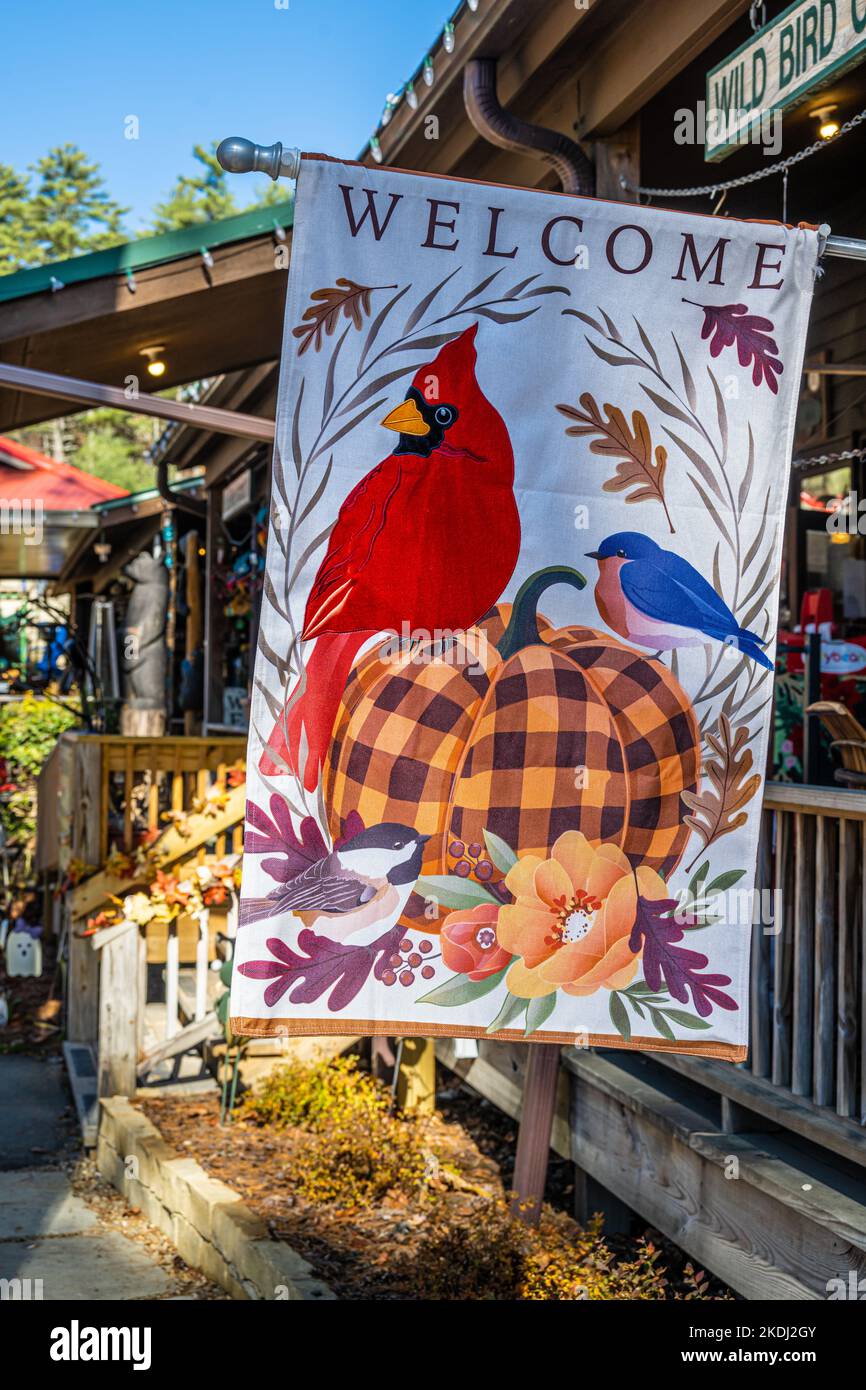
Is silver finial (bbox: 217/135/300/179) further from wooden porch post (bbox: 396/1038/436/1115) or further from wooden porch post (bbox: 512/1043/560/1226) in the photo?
→ wooden porch post (bbox: 396/1038/436/1115)

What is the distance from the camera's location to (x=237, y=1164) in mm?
4914

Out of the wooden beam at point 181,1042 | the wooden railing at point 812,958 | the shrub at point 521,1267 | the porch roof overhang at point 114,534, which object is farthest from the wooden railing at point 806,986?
the porch roof overhang at point 114,534

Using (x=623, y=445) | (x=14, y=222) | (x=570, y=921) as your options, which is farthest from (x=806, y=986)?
(x=14, y=222)

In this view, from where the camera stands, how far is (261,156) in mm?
2564

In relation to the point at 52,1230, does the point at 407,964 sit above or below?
above

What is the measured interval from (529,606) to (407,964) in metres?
0.84

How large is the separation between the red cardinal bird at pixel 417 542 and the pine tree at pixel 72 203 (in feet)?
129

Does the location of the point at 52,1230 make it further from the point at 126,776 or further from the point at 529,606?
the point at 529,606

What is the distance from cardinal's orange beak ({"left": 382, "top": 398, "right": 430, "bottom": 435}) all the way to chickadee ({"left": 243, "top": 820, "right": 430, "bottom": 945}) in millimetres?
875

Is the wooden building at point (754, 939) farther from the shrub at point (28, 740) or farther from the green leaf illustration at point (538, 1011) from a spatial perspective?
the shrub at point (28, 740)
